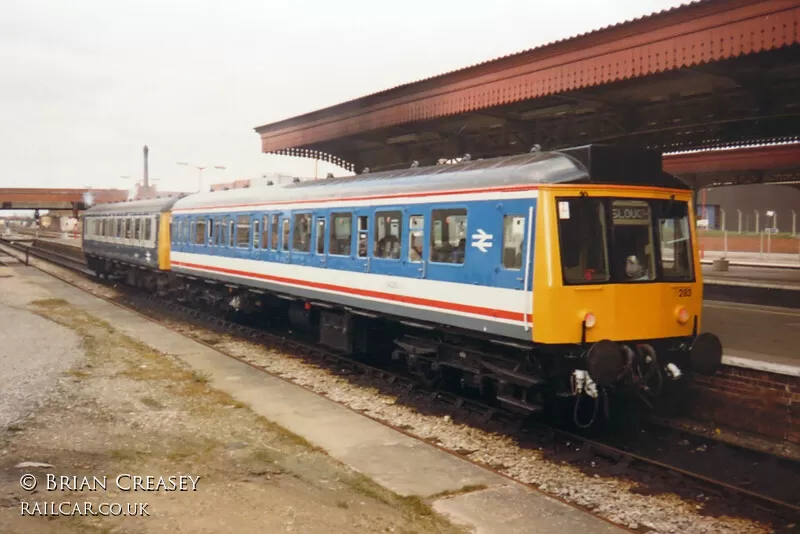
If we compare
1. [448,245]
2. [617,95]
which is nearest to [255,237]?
[448,245]

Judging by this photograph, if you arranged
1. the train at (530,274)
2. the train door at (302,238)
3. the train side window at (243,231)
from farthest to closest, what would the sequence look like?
the train side window at (243,231), the train door at (302,238), the train at (530,274)

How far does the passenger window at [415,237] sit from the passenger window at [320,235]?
265 cm

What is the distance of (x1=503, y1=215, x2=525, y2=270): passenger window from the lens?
7707mm

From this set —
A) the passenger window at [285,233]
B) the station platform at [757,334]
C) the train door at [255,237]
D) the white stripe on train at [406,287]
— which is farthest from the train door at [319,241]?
the station platform at [757,334]

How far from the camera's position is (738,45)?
843 cm

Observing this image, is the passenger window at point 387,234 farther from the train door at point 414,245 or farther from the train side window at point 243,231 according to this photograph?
the train side window at point 243,231

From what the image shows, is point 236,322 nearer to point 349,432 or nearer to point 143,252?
point 143,252

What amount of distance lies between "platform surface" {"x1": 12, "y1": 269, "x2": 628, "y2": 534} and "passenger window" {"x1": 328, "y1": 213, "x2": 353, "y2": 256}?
2255 mm

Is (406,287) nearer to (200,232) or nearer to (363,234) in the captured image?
(363,234)

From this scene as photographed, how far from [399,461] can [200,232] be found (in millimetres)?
11566

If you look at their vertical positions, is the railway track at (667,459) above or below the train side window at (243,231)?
below

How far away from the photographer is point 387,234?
33.4 feet

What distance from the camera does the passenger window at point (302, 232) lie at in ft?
40.8

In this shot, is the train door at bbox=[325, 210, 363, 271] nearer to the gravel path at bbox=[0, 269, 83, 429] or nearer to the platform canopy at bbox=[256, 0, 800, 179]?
the platform canopy at bbox=[256, 0, 800, 179]
